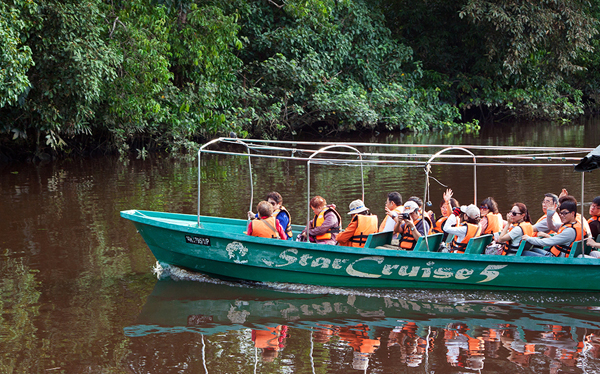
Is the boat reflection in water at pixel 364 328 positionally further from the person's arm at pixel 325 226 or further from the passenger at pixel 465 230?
the person's arm at pixel 325 226

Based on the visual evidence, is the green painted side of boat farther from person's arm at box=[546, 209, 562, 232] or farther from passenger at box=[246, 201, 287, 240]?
person's arm at box=[546, 209, 562, 232]

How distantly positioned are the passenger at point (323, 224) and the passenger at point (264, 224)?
47cm

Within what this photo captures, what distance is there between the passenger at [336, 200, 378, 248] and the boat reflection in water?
58 cm

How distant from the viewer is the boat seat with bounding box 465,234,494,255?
7.32 meters

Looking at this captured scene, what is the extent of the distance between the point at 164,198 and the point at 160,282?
5.58 m

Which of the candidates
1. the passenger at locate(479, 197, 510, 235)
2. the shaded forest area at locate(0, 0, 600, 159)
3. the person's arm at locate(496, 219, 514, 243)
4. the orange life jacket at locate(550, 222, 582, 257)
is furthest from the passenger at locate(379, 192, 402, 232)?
the shaded forest area at locate(0, 0, 600, 159)

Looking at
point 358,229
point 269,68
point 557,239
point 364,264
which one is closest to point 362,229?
point 358,229

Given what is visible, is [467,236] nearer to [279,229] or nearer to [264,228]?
[279,229]

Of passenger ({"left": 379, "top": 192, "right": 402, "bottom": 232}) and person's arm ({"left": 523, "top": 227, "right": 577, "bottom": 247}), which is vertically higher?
passenger ({"left": 379, "top": 192, "right": 402, "bottom": 232})

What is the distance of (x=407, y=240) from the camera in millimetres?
7574

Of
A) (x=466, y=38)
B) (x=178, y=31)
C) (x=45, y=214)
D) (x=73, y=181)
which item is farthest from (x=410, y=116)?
(x=45, y=214)

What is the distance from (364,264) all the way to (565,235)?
2.18 meters

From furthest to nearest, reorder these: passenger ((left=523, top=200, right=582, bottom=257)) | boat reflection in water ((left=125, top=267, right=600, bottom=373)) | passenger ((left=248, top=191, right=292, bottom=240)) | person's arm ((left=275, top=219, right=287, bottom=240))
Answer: passenger ((left=248, top=191, right=292, bottom=240)) → person's arm ((left=275, top=219, right=287, bottom=240)) → passenger ((left=523, top=200, right=582, bottom=257)) → boat reflection in water ((left=125, top=267, right=600, bottom=373))

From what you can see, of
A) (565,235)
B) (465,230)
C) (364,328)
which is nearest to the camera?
(364,328)
